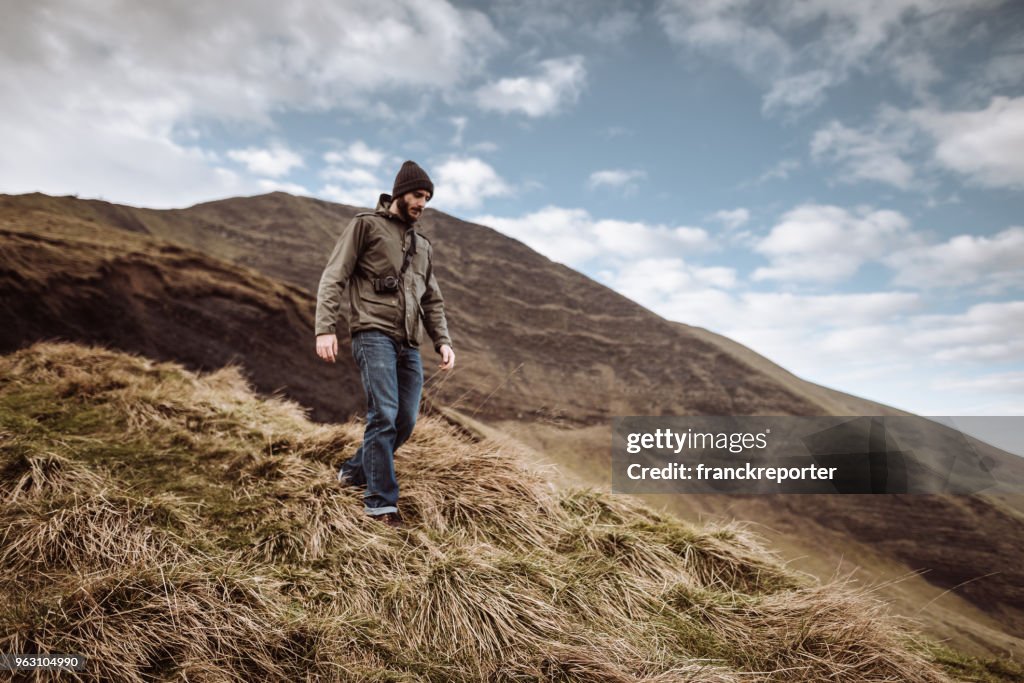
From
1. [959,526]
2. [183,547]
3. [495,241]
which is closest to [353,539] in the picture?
[183,547]

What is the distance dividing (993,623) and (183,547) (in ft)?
39.8

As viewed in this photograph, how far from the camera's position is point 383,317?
10.8 ft

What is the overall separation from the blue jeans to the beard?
31.5 inches

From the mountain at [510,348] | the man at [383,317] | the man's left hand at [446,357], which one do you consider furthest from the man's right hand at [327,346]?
the mountain at [510,348]

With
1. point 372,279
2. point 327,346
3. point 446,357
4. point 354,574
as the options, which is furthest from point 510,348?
point 354,574

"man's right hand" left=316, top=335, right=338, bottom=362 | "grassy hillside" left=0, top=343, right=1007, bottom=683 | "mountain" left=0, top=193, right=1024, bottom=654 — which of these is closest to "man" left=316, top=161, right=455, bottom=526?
"man's right hand" left=316, top=335, right=338, bottom=362

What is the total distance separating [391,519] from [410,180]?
2.11 m

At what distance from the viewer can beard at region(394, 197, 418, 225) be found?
3451mm

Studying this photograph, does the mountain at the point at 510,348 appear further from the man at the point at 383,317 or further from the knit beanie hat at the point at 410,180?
the knit beanie hat at the point at 410,180

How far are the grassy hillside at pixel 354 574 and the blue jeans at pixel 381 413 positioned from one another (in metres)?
0.19

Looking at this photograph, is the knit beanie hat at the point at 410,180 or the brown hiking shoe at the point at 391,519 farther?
the knit beanie hat at the point at 410,180

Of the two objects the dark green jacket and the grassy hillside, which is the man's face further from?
the grassy hillside

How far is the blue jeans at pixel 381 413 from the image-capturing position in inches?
126

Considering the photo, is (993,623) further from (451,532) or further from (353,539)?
(353,539)
